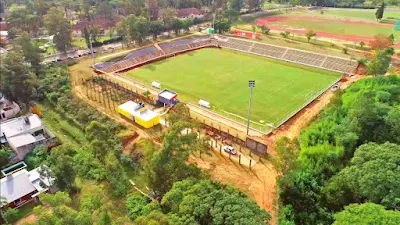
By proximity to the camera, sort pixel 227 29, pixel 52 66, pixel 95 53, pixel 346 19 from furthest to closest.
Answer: pixel 346 19 → pixel 227 29 → pixel 95 53 → pixel 52 66

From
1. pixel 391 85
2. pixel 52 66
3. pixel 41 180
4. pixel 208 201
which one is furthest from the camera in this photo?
pixel 52 66

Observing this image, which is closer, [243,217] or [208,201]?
[243,217]

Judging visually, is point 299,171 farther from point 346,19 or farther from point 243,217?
point 346,19

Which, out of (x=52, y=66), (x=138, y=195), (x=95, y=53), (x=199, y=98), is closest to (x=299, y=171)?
(x=138, y=195)

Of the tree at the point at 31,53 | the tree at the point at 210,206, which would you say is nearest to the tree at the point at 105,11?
the tree at the point at 31,53

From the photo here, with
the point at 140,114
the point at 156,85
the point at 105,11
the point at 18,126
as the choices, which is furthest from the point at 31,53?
the point at 105,11

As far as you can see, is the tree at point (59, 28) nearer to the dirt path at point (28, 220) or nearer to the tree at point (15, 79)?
the tree at point (15, 79)

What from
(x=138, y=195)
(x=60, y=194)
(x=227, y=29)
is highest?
(x=227, y=29)
